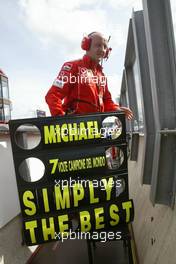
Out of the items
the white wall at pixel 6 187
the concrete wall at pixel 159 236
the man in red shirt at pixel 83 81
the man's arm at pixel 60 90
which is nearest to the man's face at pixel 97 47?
the man in red shirt at pixel 83 81

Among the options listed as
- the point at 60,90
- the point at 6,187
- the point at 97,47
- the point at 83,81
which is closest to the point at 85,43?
the point at 97,47

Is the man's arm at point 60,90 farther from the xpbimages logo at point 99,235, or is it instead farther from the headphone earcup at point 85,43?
the xpbimages logo at point 99,235

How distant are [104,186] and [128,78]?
4867 millimetres

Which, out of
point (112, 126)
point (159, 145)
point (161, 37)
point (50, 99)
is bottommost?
point (159, 145)

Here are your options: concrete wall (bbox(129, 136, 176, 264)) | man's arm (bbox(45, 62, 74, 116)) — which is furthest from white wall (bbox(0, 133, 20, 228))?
concrete wall (bbox(129, 136, 176, 264))

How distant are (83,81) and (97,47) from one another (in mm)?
296

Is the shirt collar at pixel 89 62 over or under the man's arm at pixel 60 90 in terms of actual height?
over

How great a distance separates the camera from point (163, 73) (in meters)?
1.95

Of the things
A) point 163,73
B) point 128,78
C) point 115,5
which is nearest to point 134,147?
point 128,78

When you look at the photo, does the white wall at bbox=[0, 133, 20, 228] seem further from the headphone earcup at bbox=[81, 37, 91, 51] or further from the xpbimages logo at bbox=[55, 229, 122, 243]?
the headphone earcup at bbox=[81, 37, 91, 51]

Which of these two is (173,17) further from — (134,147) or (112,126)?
(134,147)

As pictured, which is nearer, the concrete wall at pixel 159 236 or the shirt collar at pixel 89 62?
the concrete wall at pixel 159 236

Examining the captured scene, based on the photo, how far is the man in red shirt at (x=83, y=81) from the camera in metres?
2.10

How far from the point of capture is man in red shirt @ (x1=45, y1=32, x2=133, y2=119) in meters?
2.10
